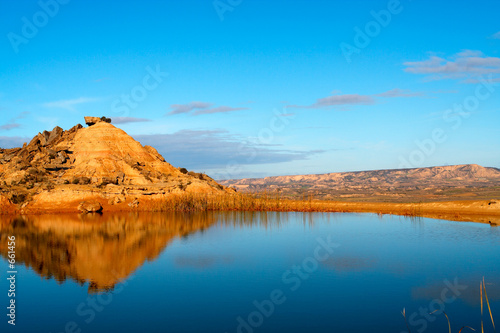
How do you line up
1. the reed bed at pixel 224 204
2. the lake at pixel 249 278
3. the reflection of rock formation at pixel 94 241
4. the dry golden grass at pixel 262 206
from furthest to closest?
the reed bed at pixel 224 204, the dry golden grass at pixel 262 206, the reflection of rock formation at pixel 94 241, the lake at pixel 249 278

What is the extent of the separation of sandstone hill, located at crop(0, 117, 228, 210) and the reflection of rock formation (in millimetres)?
4785

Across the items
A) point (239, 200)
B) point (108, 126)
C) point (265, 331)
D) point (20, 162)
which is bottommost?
point (265, 331)

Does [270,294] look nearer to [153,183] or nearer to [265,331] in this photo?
[265,331]

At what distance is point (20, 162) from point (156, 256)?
104 feet

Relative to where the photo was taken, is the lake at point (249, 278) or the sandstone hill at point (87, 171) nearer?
the lake at point (249, 278)

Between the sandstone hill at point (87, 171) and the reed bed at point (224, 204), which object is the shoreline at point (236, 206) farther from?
the sandstone hill at point (87, 171)

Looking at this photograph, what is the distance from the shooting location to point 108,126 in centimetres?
5125

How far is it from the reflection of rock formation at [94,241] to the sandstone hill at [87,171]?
4785mm

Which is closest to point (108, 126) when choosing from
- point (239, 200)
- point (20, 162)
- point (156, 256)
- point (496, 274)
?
point (20, 162)

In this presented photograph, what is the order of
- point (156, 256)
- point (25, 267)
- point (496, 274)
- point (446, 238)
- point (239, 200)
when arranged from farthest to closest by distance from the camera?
point (239, 200) < point (446, 238) < point (156, 256) < point (25, 267) < point (496, 274)

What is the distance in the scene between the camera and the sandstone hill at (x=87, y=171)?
37.8 metres

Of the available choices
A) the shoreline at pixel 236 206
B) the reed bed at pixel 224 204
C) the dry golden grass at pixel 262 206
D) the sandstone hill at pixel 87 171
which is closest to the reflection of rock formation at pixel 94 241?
the shoreline at pixel 236 206

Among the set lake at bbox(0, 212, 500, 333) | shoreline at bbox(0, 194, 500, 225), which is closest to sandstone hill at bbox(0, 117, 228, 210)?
shoreline at bbox(0, 194, 500, 225)

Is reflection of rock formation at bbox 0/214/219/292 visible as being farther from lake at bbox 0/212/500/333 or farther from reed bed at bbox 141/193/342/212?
reed bed at bbox 141/193/342/212
